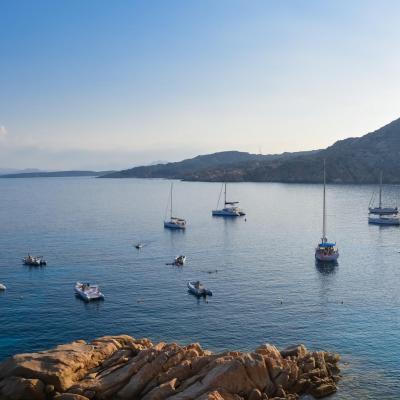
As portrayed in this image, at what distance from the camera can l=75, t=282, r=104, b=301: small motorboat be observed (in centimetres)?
7849

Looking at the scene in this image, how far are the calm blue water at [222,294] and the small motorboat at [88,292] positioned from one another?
131 cm

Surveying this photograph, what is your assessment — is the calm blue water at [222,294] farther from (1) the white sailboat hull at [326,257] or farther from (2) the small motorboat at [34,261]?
(1) the white sailboat hull at [326,257]

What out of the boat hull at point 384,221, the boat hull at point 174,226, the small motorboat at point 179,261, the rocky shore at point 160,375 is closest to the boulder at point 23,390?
the rocky shore at point 160,375

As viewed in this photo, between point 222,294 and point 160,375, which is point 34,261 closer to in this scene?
point 222,294

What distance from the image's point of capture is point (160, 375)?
4634cm

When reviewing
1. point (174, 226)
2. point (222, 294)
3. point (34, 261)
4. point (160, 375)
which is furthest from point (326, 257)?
point (160, 375)

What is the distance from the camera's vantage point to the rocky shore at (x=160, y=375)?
1753 inches

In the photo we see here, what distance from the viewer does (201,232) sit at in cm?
15712

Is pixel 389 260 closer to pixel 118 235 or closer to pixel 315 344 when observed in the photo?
pixel 315 344

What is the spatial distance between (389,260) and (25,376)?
87636 mm

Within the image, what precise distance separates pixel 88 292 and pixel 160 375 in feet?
117

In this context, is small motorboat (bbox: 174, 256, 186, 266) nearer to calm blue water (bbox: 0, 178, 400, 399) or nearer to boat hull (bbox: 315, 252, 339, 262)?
calm blue water (bbox: 0, 178, 400, 399)

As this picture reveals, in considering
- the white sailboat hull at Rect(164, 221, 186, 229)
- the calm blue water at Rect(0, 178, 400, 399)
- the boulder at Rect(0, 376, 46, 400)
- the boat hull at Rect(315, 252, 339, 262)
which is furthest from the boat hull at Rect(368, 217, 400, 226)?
the boulder at Rect(0, 376, 46, 400)

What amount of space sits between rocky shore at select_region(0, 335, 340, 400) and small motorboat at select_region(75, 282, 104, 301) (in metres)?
27.1
